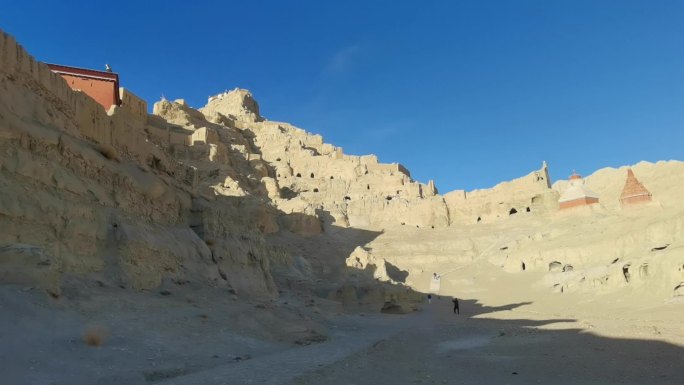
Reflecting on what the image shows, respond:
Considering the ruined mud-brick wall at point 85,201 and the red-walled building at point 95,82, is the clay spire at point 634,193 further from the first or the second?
the red-walled building at point 95,82

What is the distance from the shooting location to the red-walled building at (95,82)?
82.0 ft

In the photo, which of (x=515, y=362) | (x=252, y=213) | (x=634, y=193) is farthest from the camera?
(x=634, y=193)

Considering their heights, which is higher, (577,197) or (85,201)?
(577,197)

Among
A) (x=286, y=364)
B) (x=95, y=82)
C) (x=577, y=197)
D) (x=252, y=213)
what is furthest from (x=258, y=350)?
(x=577, y=197)

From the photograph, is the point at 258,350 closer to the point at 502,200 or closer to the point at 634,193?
the point at 634,193

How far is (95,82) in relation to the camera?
25734 mm

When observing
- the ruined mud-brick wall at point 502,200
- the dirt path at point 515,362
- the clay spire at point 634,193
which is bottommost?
the dirt path at point 515,362

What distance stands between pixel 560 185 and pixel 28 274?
64146 mm

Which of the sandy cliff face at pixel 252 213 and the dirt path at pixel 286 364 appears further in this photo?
the sandy cliff face at pixel 252 213

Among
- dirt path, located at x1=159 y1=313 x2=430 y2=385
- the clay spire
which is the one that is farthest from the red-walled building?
the clay spire

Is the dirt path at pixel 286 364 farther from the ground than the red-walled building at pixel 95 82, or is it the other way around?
the red-walled building at pixel 95 82

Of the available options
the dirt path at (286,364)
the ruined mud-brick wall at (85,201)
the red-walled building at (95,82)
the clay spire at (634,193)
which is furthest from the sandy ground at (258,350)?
the clay spire at (634,193)

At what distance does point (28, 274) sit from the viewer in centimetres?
1064

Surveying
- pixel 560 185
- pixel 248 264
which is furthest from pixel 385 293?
pixel 560 185
